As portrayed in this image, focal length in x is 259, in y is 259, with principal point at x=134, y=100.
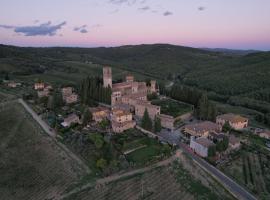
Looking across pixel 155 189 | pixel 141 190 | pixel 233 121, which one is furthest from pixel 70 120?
pixel 233 121

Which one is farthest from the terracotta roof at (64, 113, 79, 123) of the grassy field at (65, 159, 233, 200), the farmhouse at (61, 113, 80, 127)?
the grassy field at (65, 159, 233, 200)

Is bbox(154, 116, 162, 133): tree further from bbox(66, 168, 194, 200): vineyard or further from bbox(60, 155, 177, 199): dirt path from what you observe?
bbox(66, 168, 194, 200): vineyard

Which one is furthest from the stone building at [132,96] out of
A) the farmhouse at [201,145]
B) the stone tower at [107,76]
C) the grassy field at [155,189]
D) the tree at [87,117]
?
the grassy field at [155,189]

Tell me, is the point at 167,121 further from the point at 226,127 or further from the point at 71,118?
the point at 71,118

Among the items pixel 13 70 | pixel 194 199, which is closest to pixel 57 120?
pixel 194 199

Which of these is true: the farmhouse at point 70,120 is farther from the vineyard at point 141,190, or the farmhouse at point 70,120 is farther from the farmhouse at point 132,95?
the vineyard at point 141,190

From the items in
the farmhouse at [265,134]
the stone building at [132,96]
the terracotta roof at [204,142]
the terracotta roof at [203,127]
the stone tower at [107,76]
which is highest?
the stone tower at [107,76]
